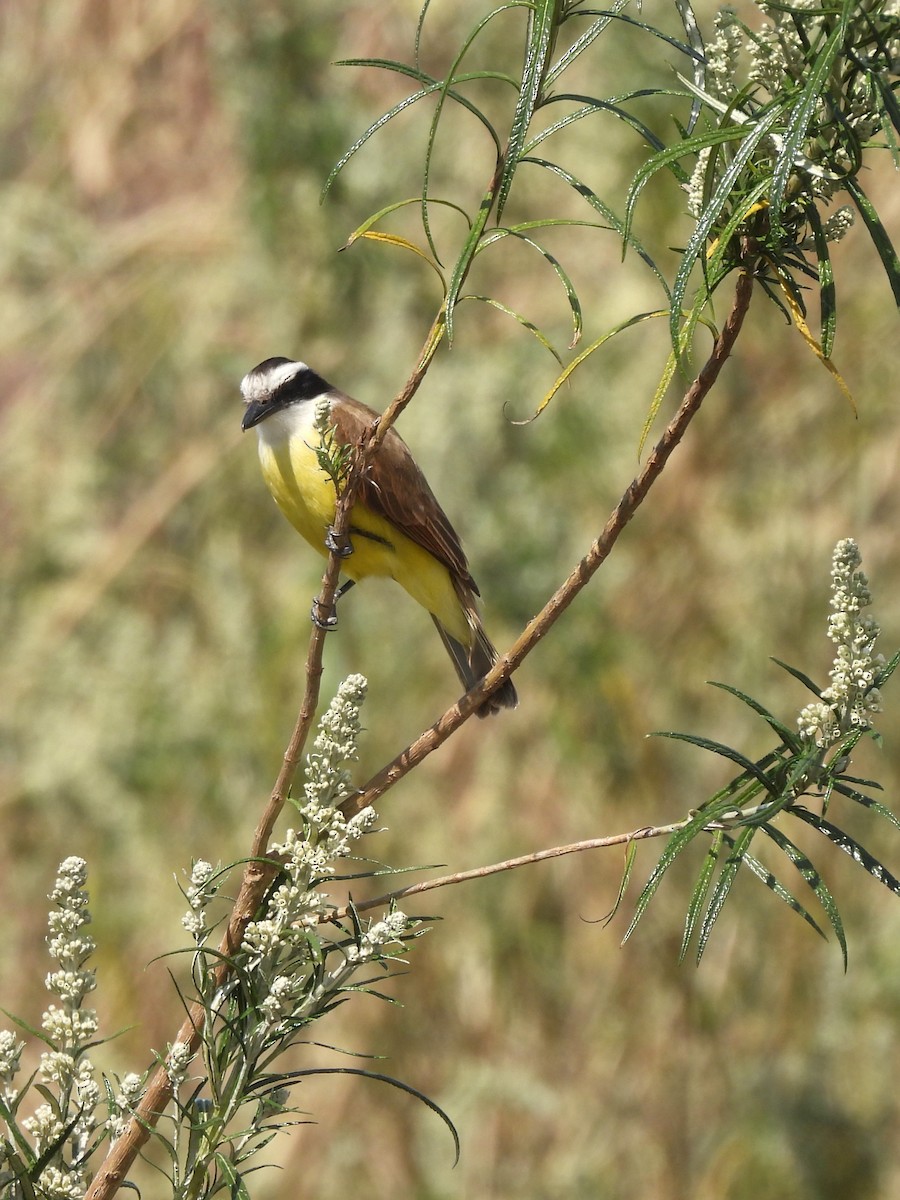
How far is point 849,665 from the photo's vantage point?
107 centimetres

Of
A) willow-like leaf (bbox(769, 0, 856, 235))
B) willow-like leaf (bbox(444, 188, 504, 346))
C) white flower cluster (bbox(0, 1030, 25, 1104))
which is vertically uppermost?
willow-like leaf (bbox(769, 0, 856, 235))

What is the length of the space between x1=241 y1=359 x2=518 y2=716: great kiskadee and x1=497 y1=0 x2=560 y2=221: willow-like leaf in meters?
1.78

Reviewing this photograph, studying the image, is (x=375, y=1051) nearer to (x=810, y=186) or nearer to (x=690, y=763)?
(x=690, y=763)

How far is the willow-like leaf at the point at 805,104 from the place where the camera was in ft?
3.01

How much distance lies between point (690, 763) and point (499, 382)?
1.17 meters

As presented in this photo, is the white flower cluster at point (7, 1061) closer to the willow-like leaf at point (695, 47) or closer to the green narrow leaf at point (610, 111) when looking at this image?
the green narrow leaf at point (610, 111)

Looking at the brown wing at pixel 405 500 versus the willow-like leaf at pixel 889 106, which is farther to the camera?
the brown wing at pixel 405 500

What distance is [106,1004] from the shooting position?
4.20 m

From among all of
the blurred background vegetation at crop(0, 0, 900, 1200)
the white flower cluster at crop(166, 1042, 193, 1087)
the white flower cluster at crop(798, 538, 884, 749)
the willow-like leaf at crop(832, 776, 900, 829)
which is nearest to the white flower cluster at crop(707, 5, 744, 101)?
the white flower cluster at crop(798, 538, 884, 749)

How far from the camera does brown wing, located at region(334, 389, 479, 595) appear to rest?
2953mm

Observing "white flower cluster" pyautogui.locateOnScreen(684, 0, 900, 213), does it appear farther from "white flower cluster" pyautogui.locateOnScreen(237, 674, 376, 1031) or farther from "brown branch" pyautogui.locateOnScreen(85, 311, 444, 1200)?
"white flower cluster" pyautogui.locateOnScreen(237, 674, 376, 1031)

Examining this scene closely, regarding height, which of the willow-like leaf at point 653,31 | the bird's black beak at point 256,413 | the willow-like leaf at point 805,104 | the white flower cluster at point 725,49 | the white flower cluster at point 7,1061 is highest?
the bird's black beak at point 256,413

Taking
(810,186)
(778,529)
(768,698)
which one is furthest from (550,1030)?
(810,186)

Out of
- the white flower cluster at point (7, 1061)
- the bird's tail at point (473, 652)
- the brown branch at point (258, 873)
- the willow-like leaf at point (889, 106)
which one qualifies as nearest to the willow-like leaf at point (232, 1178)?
the brown branch at point (258, 873)
